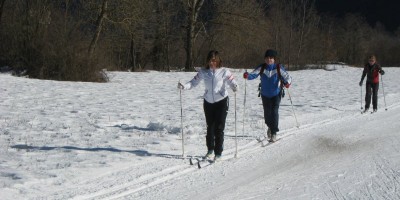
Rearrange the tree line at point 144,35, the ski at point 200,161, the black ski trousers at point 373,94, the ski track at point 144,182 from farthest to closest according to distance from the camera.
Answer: the tree line at point 144,35
the black ski trousers at point 373,94
the ski at point 200,161
the ski track at point 144,182

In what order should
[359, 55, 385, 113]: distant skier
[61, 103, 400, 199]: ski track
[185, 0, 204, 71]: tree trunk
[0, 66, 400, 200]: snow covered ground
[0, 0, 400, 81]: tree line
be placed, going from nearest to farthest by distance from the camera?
[61, 103, 400, 199]: ski track, [0, 66, 400, 200]: snow covered ground, [359, 55, 385, 113]: distant skier, [0, 0, 400, 81]: tree line, [185, 0, 204, 71]: tree trunk

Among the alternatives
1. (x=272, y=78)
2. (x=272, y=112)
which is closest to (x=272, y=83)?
(x=272, y=78)

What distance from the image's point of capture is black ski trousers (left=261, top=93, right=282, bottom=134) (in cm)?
904

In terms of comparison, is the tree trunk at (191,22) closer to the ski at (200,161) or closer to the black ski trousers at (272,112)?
Result: the black ski trousers at (272,112)

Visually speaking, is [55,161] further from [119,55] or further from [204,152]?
[119,55]

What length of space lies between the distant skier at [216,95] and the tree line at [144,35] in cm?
1567

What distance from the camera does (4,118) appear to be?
36.6ft

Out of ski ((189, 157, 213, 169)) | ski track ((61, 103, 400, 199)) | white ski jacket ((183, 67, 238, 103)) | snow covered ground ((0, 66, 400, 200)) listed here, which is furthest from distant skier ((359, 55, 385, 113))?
ski ((189, 157, 213, 169))

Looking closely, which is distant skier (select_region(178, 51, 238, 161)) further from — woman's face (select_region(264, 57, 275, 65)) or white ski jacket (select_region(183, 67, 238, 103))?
woman's face (select_region(264, 57, 275, 65))

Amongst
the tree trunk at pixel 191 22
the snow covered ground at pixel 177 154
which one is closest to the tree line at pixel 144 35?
the tree trunk at pixel 191 22

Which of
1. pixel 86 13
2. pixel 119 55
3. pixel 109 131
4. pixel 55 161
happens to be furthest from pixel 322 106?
pixel 119 55

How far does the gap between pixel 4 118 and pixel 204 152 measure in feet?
18.7

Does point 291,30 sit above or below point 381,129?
above

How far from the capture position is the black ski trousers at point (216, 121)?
7.46 m
